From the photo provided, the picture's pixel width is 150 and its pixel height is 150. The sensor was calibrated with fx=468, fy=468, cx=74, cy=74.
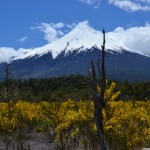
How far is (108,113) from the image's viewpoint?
80.4 feet

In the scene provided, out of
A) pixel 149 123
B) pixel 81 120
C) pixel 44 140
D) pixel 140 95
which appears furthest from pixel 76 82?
pixel 81 120

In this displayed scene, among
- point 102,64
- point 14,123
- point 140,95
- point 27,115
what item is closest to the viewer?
point 102,64

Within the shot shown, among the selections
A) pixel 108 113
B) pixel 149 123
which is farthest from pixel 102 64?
pixel 149 123

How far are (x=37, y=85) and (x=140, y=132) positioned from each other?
123 meters

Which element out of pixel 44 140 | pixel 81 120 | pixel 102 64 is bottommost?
pixel 44 140

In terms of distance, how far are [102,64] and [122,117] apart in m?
9.73

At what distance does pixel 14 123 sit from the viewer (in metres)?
34.0

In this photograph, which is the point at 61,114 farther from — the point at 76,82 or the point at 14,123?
the point at 76,82

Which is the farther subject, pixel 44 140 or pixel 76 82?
pixel 76 82

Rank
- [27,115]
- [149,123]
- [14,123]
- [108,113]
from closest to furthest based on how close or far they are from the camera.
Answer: [108,113], [14,123], [149,123], [27,115]

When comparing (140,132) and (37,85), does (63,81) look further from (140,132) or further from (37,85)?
(140,132)

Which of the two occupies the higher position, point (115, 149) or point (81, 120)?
point (81, 120)

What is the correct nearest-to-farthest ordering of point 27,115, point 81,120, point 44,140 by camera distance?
point 81,120 < point 27,115 < point 44,140

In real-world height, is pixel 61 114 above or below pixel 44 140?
above
